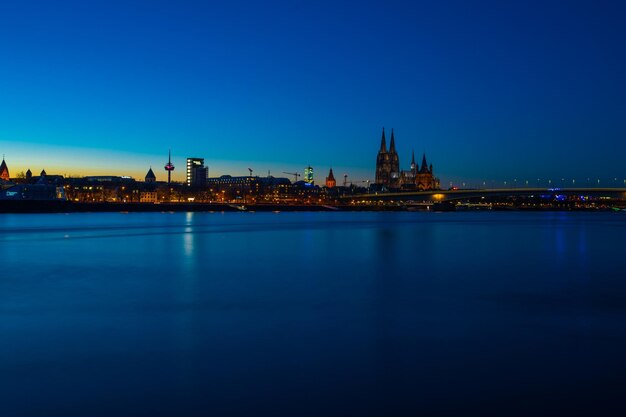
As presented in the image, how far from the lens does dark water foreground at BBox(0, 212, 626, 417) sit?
24.1 feet

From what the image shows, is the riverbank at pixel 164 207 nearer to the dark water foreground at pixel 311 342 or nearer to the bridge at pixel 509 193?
the bridge at pixel 509 193

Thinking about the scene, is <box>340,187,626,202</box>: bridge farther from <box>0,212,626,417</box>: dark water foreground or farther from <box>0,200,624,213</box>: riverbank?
<box>0,212,626,417</box>: dark water foreground

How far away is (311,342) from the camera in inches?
408

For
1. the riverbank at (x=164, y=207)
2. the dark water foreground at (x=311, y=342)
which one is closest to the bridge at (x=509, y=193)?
the riverbank at (x=164, y=207)

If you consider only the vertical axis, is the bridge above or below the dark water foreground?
above

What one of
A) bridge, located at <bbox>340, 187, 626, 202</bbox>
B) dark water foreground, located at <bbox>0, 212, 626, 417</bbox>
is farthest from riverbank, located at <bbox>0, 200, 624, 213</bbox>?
dark water foreground, located at <bbox>0, 212, 626, 417</bbox>

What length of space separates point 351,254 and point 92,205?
102 m

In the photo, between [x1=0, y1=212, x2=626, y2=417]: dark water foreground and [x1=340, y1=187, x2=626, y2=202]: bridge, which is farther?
[x1=340, y1=187, x2=626, y2=202]: bridge

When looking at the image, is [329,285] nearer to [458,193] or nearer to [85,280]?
[85,280]

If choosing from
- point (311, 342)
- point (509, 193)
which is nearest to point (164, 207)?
point (509, 193)

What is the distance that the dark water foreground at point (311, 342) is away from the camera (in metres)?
7.34

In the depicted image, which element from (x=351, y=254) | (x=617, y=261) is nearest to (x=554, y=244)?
(x=617, y=261)

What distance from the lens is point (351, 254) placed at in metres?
30.2

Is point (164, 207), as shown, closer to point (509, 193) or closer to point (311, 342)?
point (509, 193)
